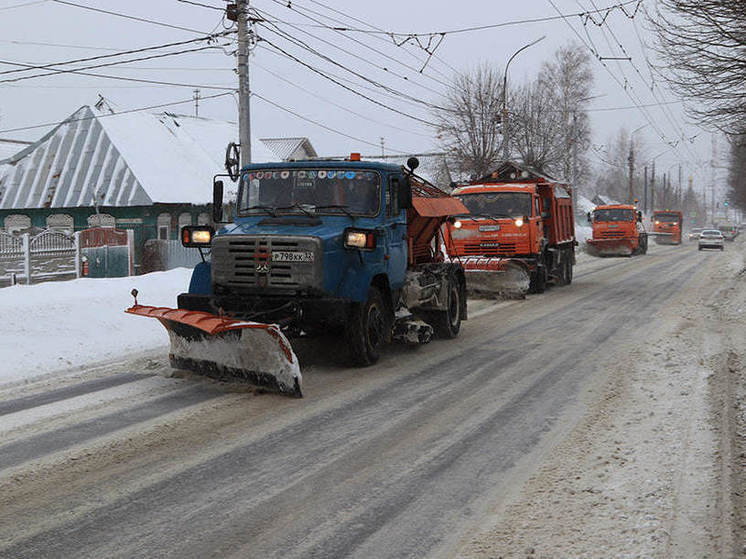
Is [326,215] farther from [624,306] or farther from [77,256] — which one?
[77,256]

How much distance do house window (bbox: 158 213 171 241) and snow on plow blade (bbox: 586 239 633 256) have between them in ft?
66.9

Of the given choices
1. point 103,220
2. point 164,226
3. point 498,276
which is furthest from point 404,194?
point 164,226

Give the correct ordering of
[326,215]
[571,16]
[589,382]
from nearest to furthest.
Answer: [589,382] < [326,215] < [571,16]

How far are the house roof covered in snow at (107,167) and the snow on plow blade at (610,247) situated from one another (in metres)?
18.5

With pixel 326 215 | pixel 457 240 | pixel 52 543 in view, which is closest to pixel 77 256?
pixel 457 240

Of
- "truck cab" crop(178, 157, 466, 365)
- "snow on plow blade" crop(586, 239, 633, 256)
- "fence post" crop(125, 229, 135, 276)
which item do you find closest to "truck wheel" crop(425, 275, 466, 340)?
"truck cab" crop(178, 157, 466, 365)

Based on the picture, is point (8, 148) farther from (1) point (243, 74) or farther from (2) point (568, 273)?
(2) point (568, 273)

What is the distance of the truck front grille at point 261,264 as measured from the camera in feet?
28.0

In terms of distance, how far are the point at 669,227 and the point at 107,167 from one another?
142 feet

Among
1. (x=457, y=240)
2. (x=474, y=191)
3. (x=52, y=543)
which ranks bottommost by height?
(x=52, y=543)

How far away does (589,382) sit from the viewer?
28.4 ft

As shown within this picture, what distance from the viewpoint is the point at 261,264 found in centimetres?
867

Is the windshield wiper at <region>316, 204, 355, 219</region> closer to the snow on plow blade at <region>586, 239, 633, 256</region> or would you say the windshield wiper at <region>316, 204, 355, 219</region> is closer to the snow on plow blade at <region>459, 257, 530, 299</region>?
the snow on plow blade at <region>459, 257, 530, 299</region>

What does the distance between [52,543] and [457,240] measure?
14.9 meters
